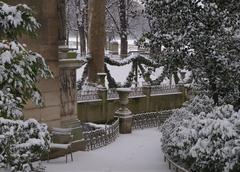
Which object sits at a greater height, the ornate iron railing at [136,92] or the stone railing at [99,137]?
the ornate iron railing at [136,92]

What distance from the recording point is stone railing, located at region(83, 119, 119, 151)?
39.6ft

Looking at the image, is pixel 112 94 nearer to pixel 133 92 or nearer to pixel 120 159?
pixel 133 92

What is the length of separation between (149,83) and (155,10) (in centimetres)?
817

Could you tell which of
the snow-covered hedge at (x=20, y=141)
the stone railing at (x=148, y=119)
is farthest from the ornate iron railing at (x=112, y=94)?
the snow-covered hedge at (x=20, y=141)

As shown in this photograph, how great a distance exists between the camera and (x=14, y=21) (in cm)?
394

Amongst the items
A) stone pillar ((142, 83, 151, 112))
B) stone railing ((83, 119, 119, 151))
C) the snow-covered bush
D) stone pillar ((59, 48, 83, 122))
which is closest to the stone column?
stone pillar ((142, 83, 151, 112))

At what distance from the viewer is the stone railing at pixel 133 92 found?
16328 millimetres

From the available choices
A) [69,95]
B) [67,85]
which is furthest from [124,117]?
[67,85]

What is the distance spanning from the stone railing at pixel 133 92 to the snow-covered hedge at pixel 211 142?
717 cm

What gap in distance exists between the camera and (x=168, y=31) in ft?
34.1

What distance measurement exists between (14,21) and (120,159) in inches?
294

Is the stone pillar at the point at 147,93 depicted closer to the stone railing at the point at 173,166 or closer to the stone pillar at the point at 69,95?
the stone pillar at the point at 69,95

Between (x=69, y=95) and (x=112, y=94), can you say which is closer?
(x=69, y=95)

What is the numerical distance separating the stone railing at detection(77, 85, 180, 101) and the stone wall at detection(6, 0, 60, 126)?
5112 mm
